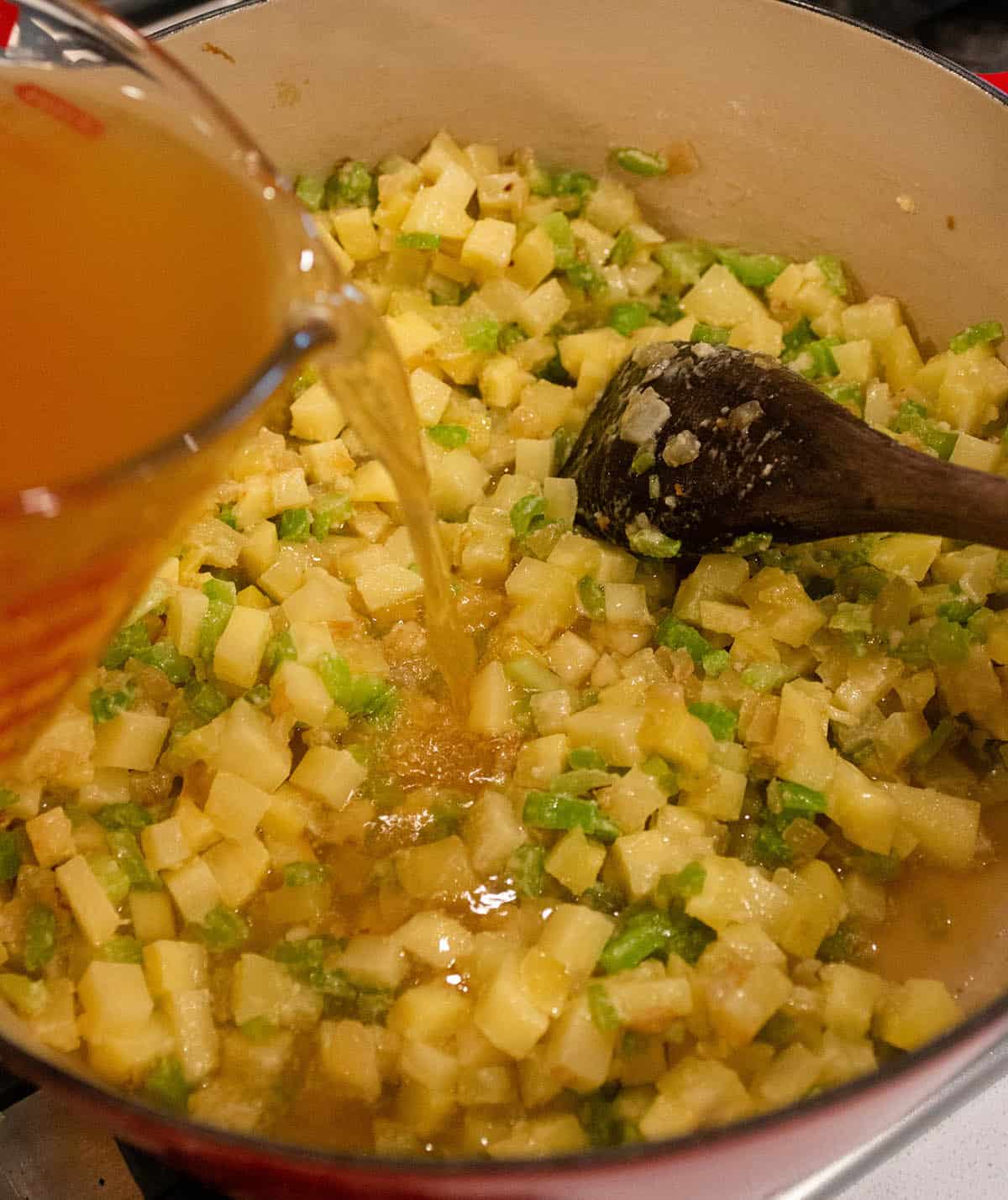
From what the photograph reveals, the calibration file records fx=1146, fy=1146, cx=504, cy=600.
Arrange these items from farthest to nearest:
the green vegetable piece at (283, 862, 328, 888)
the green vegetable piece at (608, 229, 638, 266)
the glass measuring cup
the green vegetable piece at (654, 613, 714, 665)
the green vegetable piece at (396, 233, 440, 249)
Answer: the green vegetable piece at (608, 229, 638, 266)
the green vegetable piece at (396, 233, 440, 249)
the green vegetable piece at (654, 613, 714, 665)
the green vegetable piece at (283, 862, 328, 888)
the glass measuring cup

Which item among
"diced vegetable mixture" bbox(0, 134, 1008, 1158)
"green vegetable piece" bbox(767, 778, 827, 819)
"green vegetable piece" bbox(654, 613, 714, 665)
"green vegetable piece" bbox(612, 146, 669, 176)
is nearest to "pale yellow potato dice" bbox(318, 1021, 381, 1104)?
"diced vegetable mixture" bbox(0, 134, 1008, 1158)

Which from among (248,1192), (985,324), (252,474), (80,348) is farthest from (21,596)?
(985,324)

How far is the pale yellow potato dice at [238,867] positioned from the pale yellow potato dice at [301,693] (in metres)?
0.22

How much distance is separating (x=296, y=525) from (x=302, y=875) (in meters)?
0.67

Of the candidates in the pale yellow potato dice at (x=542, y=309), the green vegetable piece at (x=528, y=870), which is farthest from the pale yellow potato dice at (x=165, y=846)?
the pale yellow potato dice at (x=542, y=309)

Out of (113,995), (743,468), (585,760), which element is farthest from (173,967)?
(743,468)

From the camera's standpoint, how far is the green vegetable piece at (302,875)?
5.39 ft

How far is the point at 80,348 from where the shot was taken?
3.88 feet

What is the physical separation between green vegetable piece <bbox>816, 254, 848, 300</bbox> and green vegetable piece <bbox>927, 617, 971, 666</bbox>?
0.83 m

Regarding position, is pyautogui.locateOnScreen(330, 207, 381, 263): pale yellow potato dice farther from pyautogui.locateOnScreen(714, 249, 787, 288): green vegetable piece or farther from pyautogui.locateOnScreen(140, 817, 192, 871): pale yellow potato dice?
pyautogui.locateOnScreen(140, 817, 192, 871): pale yellow potato dice

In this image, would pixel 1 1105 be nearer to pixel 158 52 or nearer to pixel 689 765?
pixel 689 765

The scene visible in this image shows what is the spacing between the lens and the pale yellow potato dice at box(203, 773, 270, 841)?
1659 mm

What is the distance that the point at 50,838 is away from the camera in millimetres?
1615

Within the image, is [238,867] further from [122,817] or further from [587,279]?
[587,279]
